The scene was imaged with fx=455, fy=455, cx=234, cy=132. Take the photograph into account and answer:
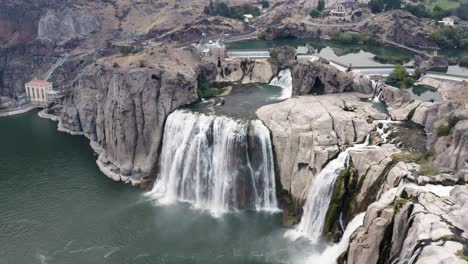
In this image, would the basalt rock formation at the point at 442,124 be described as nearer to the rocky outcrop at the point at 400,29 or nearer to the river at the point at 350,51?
the river at the point at 350,51

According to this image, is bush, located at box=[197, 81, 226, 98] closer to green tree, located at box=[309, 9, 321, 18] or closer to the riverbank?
the riverbank

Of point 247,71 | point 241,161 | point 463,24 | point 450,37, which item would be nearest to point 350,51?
point 450,37

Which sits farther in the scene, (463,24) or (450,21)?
(450,21)

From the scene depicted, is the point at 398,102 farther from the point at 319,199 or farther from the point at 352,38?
the point at 352,38

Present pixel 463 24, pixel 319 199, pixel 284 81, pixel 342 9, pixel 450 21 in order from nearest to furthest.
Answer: pixel 319 199
pixel 284 81
pixel 463 24
pixel 450 21
pixel 342 9

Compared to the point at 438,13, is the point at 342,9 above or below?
above

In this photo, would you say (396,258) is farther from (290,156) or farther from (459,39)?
(459,39)

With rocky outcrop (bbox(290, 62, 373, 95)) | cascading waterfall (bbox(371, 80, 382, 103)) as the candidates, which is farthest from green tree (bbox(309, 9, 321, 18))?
cascading waterfall (bbox(371, 80, 382, 103))

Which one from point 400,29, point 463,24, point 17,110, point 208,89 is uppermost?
point 463,24
